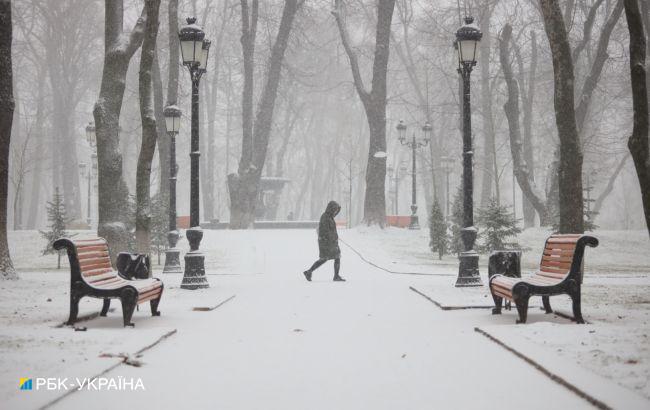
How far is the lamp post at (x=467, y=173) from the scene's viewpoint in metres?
13.1

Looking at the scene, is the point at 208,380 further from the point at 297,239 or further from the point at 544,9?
the point at 297,239

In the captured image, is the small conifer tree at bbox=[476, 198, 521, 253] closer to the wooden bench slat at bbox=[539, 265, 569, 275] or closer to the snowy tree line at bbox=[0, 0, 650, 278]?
the snowy tree line at bbox=[0, 0, 650, 278]

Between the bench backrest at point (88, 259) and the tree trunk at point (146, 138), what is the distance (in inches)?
224

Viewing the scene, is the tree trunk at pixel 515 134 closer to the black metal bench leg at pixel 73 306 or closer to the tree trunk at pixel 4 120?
the tree trunk at pixel 4 120

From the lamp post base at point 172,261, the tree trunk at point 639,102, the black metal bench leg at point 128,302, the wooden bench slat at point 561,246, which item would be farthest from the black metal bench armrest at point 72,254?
the lamp post base at point 172,261

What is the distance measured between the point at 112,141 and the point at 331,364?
12.4 metres

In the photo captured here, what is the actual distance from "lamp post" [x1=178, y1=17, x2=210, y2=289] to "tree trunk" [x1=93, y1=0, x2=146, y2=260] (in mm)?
3344

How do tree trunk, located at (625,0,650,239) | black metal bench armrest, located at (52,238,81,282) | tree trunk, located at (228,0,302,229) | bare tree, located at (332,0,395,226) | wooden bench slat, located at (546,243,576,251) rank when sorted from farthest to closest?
tree trunk, located at (228,0,302,229), bare tree, located at (332,0,395,226), tree trunk, located at (625,0,650,239), wooden bench slat, located at (546,243,576,251), black metal bench armrest, located at (52,238,81,282)

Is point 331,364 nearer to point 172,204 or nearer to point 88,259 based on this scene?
point 88,259

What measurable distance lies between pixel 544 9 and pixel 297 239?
1379cm

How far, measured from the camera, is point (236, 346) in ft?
23.5

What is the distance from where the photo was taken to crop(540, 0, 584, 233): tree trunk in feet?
46.7

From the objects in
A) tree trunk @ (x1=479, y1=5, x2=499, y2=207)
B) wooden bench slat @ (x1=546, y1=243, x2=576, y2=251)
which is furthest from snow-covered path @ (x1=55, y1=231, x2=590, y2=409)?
tree trunk @ (x1=479, y1=5, x2=499, y2=207)

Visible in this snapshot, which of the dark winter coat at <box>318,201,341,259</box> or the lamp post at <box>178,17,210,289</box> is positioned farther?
the dark winter coat at <box>318,201,341,259</box>
